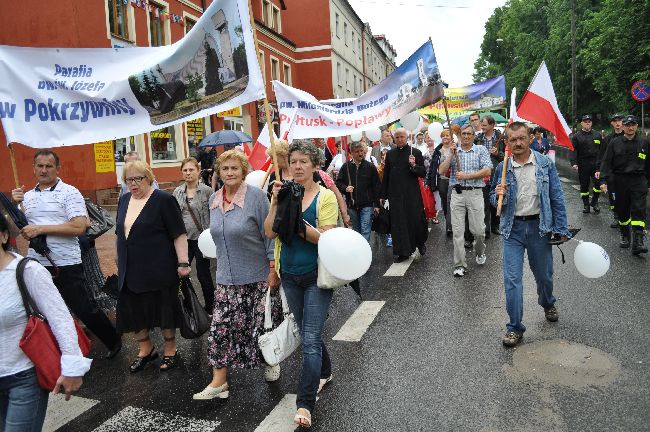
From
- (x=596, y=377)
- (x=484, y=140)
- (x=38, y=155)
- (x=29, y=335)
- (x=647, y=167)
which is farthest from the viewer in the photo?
(x=484, y=140)

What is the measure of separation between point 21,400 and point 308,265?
68.3 inches

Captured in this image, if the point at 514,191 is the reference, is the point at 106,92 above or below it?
above

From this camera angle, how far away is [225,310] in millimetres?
3957

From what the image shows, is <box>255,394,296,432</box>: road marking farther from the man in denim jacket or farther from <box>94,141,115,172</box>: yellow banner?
<box>94,141,115,172</box>: yellow banner

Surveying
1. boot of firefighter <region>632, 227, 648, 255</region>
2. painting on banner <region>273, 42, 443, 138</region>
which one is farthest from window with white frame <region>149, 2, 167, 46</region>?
boot of firefighter <region>632, 227, 648, 255</region>

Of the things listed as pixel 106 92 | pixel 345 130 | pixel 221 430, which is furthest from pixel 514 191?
pixel 106 92

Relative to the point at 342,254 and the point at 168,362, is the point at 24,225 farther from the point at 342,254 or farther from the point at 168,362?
the point at 342,254

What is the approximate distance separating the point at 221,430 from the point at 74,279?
2.16 metres

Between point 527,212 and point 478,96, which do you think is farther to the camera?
point 478,96

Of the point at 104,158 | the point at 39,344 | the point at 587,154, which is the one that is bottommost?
the point at 39,344

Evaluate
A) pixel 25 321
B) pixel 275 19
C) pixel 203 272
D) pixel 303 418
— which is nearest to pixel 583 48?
pixel 275 19

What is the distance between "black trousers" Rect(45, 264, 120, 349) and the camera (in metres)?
4.63

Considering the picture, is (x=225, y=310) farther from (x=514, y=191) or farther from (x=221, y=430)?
(x=514, y=191)

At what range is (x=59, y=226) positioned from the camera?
4.45 meters
